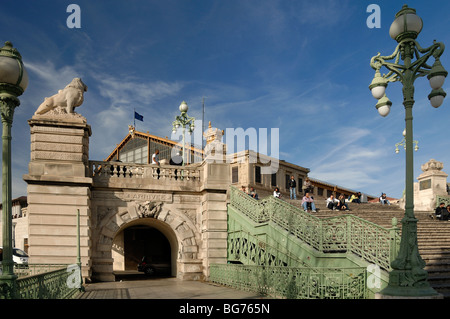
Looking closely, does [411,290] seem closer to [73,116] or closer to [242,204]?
[242,204]

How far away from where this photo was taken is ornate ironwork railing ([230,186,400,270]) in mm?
11711

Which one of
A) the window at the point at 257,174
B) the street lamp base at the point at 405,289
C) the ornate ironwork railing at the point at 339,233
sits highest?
the window at the point at 257,174

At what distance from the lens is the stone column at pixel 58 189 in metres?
17.1

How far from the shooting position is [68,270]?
1359 centimetres

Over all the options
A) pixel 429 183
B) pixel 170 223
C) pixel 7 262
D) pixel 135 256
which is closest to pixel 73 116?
pixel 170 223

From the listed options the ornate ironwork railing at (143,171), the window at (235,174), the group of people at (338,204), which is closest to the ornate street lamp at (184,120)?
the ornate ironwork railing at (143,171)

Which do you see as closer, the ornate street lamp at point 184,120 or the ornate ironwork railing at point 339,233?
the ornate ironwork railing at point 339,233

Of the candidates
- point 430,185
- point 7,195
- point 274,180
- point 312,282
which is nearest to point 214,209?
point 312,282

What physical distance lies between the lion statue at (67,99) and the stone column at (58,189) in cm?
43

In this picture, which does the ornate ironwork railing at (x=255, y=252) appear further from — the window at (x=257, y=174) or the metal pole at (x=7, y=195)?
the window at (x=257, y=174)

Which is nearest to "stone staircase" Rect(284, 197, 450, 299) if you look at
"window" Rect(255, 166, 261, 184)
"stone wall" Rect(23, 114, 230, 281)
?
"stone wall" Rect(23, 114, 230, 281)

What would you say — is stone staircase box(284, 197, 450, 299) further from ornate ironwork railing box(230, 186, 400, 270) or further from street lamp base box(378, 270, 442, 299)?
street lamp base box(378, 270, 442, 299)

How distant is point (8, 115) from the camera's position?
23.8ft
